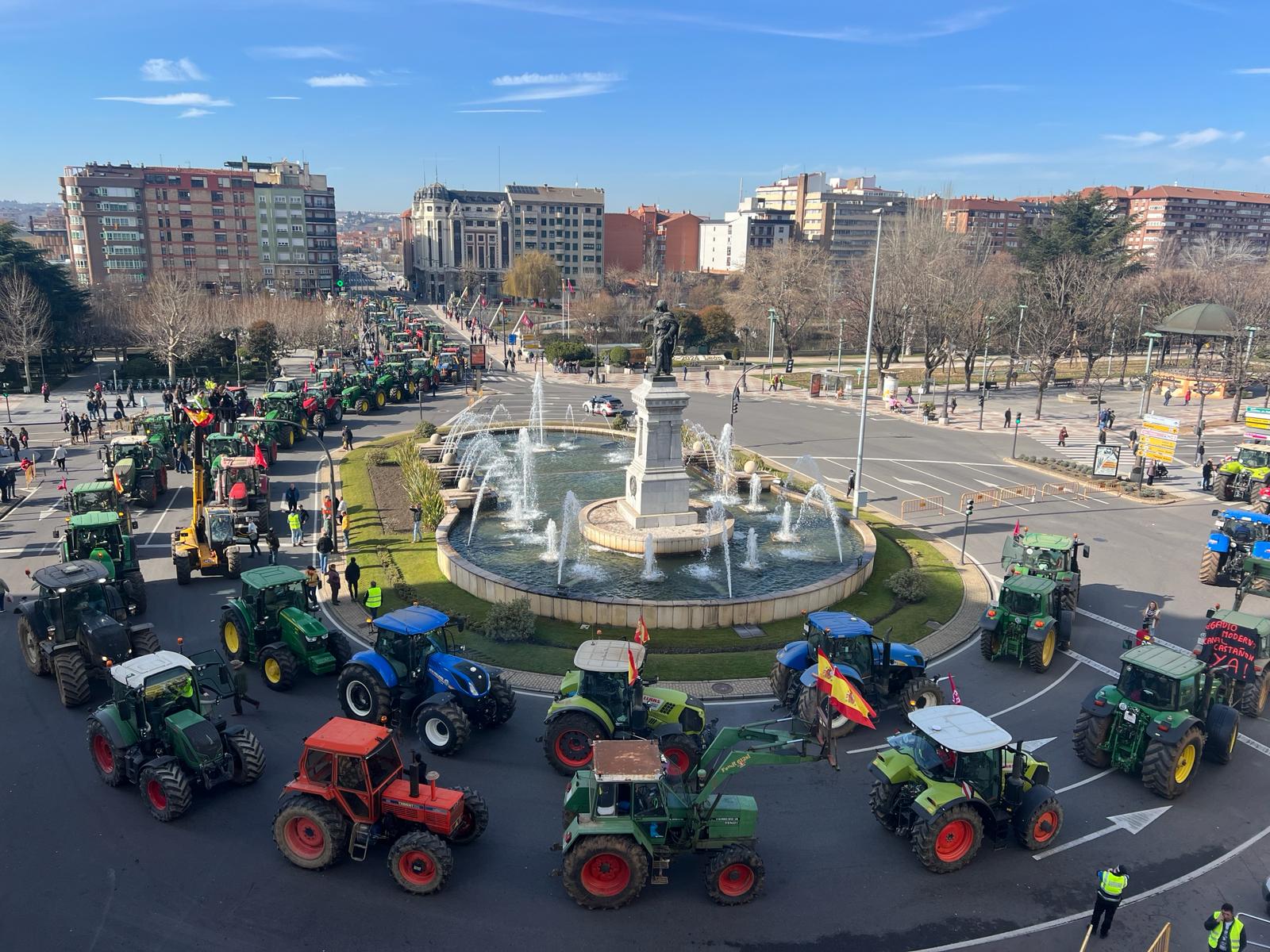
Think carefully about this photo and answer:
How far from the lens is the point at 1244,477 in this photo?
3184 cm

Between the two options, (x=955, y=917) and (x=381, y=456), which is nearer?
(x=955, y=917)

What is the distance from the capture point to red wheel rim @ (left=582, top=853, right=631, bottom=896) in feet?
34.5

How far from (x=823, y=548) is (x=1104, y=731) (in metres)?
10.8

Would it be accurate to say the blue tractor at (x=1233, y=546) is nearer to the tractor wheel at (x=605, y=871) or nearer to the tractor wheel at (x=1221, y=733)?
the tractor wheel at (x=1221, y=733)

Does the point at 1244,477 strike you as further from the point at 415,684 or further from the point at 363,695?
the point at 363,695

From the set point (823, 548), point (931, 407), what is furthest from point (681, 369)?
point (823, 548)

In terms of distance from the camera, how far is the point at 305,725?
48.9ft

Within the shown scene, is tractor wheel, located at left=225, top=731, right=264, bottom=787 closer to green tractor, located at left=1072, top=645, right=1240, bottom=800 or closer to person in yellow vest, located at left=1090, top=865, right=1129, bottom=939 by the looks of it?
person in yellow vest, located at left=1090, top=865, right=1129, bottom=939

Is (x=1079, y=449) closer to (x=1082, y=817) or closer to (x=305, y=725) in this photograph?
(x=1082, y=817)

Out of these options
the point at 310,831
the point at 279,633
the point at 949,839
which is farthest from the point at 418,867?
the point at 279,633

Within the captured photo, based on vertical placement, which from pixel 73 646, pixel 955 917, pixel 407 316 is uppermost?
pixel 407 316

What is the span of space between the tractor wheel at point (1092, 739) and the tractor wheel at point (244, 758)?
13383 mm

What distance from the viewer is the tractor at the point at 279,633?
16047mm

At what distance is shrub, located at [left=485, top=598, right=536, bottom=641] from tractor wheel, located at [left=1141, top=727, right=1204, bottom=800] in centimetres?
1164
